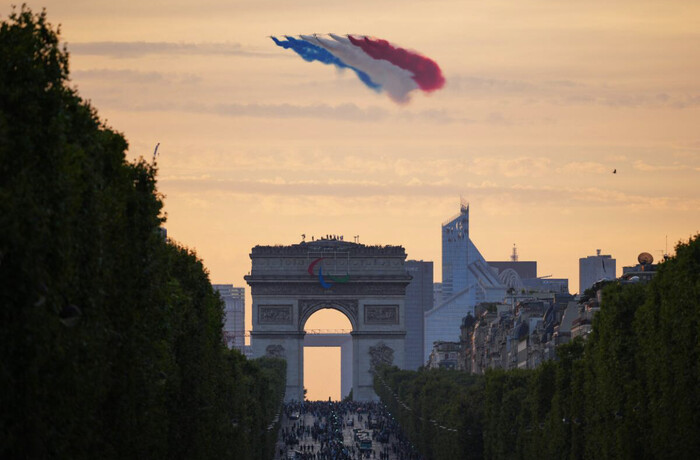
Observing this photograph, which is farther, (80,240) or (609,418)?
(609,418)

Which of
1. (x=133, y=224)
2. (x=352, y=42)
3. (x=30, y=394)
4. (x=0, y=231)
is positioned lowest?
(x=30, y=394)

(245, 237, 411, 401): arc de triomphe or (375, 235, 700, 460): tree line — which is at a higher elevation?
(245, 237, 411, 401): arc de triomphe

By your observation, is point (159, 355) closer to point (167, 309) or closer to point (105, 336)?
point (167, 309)

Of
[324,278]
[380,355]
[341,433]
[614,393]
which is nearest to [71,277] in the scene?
[614,393]

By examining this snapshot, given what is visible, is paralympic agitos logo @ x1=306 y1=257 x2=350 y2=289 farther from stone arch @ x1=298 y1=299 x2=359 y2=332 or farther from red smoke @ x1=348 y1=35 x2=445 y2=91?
red smoke @ x1=348 y1=35 x2=445 y2=91

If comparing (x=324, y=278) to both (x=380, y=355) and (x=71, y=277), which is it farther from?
(x=71, y=277)

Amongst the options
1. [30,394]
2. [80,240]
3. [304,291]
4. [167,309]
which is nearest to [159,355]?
[167,309]

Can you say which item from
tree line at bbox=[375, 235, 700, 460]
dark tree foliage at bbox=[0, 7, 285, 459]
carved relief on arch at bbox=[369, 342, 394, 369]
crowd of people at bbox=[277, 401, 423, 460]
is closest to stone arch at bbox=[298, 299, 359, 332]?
carved relief on arch at bbox=[369, 342, 394, 369]

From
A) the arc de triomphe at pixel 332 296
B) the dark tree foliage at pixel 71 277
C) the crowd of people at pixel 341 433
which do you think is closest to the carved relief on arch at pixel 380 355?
the arc de triomphe at pixel 332 296
